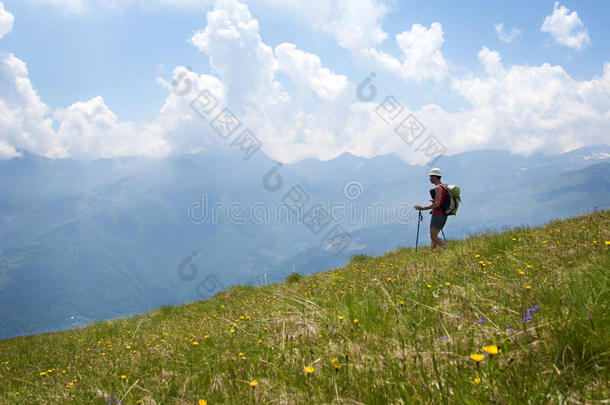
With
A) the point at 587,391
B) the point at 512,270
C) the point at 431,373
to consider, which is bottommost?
the point at 512,270

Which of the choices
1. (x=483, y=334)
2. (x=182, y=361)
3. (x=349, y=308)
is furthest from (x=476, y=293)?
(x=182, y=361)

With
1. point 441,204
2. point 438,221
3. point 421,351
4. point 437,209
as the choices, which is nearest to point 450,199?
point 441,204

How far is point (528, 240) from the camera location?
21.8 feet

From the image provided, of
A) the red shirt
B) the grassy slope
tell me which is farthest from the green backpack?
the grassy slope

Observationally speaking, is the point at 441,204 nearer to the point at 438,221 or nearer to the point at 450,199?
the point at 450,199

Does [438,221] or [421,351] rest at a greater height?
[421,351]

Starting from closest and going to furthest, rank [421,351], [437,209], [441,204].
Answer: [421,351] < [441,204] < [437,209]

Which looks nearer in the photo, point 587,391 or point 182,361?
point 587,391

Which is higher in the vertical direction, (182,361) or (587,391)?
(182,361)

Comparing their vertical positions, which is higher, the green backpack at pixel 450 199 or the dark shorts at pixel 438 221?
the green backpack at pixel 450 199

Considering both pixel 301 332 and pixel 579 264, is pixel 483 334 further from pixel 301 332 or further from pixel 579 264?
pixel 579 264

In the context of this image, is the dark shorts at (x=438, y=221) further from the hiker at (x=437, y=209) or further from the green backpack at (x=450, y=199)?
the green backpack at (x=450, y=199)

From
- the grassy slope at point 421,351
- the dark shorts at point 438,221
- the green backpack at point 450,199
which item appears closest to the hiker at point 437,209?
the dark shorts at point 438,221

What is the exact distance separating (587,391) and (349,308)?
8.45ft
